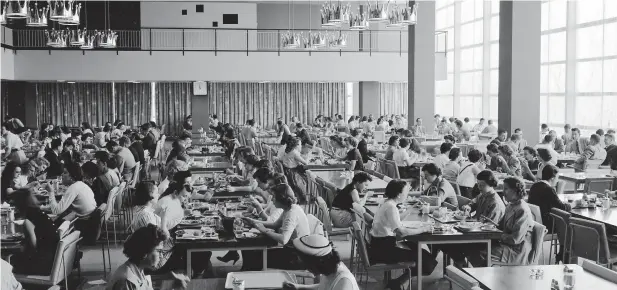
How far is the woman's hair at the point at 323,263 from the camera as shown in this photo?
3705 mm

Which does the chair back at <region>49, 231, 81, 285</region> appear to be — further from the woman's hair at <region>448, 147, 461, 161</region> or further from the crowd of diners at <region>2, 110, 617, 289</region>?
the woman's hair at <region>448, 147, 461, 161</region>

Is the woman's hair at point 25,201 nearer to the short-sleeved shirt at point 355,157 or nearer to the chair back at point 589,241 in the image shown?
the chair back at point 589,241

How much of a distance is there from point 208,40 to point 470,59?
882cm

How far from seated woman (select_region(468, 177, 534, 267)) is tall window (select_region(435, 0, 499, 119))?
15.5 meters

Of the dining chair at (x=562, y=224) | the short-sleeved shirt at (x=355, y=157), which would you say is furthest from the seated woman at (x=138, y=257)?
the short-sleeved shirt at (x=355, y=157)

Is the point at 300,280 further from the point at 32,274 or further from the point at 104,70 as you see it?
the point at 104,70


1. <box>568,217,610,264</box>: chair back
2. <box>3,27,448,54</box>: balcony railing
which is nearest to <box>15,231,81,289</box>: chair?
<box>568,217,610,264</box>: chair back

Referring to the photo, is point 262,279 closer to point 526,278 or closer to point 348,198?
point 526,278

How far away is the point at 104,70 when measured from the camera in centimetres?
1955

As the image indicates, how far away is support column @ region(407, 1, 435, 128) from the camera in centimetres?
1877

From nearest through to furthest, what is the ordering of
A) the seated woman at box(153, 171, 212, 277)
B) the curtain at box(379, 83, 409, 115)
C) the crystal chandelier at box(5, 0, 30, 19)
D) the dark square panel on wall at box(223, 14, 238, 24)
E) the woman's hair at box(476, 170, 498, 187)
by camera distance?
the seated woman at box(153, 171, 212, 277) → the woman's hair at box(476, 170, 498, 187) → the crystal chandelier at box(5, 0, 30, 19) → the dark square panel on wall at box(223, 14, 238, 24) → the curtain at box(379, 83, 409, 115)

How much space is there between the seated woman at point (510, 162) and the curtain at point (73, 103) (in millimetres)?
18161

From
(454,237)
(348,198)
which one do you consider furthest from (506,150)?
(454,237)

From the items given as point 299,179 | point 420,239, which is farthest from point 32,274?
point 299,179
